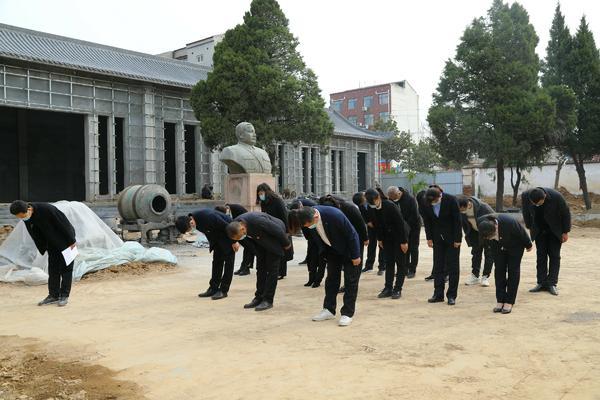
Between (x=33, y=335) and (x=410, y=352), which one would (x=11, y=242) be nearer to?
(x=33, y=335)

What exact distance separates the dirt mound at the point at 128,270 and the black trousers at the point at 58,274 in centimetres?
174

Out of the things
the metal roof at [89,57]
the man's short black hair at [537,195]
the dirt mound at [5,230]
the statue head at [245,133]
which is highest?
the metal roof at [89,57]

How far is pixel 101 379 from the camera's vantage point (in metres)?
3.64

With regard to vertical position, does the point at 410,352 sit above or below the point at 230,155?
below

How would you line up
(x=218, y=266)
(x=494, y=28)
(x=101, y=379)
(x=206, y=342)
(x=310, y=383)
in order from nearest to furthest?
(x=310, y=383), (x=101, y=379), (x=206, y=342), (x=218, y=266), (x=494, y=28)

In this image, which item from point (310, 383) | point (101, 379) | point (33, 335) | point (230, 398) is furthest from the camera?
point (33, 335)

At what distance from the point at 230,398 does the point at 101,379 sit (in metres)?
1.01


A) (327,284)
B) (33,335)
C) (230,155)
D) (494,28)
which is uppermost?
(494,28)

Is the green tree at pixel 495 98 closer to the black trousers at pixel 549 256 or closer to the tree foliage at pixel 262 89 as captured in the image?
the tree foliage at pixel 262 89

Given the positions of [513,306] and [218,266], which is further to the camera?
[218,266]

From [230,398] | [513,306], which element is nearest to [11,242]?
[230,398]

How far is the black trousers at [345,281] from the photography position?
5038mm

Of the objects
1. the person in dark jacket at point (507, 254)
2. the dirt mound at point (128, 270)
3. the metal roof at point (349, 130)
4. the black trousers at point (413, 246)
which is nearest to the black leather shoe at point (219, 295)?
the dirt mound at point (128, 270)

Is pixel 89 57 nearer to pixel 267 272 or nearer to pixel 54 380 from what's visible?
pixel 267 272
